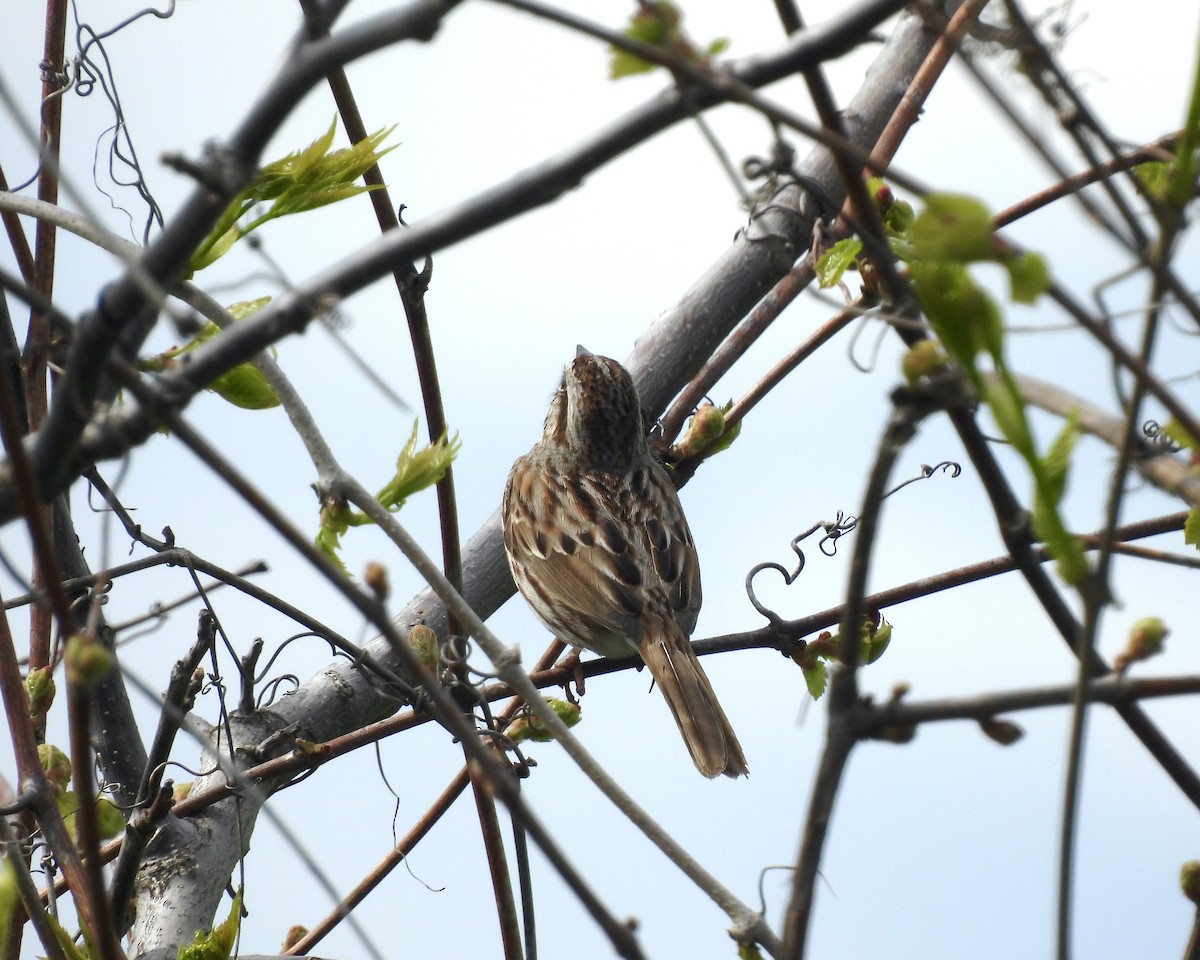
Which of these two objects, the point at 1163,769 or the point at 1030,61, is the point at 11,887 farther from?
the point at 1030,61

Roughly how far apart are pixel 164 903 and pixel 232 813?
9.1 inches

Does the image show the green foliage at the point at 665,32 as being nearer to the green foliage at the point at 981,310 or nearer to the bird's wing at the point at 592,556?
the green foliage at the point at 981,310

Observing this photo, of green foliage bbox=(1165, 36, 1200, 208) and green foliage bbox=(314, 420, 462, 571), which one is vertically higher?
green foliage bbox=(314, 420, 462, 571)

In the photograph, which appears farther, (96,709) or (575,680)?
(575,680)

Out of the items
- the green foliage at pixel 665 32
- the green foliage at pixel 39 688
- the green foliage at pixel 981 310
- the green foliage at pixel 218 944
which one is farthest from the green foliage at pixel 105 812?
the green foliage at pixel 981 310

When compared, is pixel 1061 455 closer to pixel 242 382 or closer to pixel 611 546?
pixel 242 382

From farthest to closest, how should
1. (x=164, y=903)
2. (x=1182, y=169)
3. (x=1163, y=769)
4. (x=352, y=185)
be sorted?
(x=164, y=903), (x=352, y=185), (x=1163, y=769), (x=1182, y=169)

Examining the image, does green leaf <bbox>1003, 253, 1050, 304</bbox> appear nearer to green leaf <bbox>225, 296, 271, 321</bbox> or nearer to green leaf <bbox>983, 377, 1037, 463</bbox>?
green leaf <bbox>983, 377, 1037, 463</bbox>

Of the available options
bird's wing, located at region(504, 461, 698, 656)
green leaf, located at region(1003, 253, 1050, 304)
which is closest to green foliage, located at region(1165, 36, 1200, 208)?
green leaf, located at region(1003, 253, 1050, 304)

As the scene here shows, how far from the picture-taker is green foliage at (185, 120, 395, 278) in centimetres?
244

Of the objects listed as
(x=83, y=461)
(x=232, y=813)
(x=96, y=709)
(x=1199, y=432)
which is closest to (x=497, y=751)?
(x=232, y=813)

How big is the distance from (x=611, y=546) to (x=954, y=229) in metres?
4.09

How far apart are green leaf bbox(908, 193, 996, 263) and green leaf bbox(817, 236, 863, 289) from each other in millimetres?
1123

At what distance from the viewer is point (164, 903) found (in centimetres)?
279
